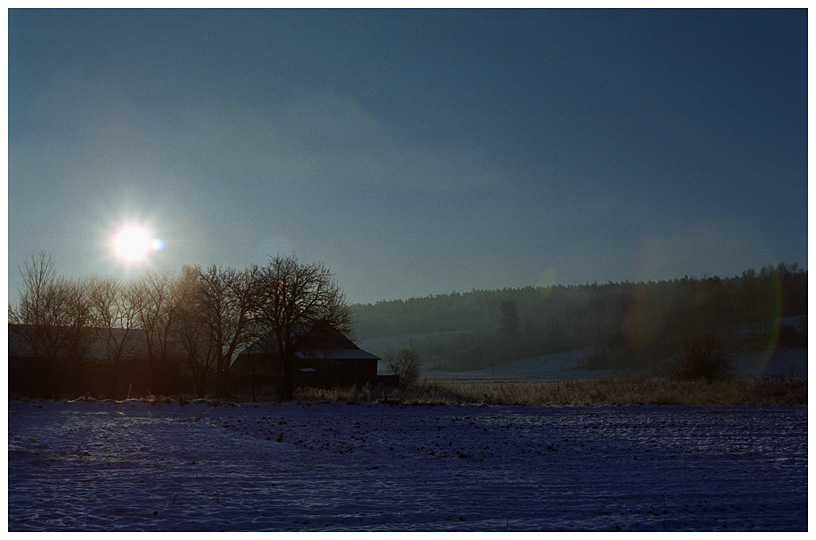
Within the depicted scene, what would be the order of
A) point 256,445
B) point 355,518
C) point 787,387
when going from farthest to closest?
point 787,387
point 256,445
point 355,518

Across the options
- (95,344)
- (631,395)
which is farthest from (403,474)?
(95,344)

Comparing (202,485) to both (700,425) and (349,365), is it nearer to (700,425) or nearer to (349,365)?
(700,425)

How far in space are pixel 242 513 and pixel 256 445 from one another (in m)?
6.42

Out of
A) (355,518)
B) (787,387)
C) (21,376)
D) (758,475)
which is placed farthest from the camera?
(21,376)

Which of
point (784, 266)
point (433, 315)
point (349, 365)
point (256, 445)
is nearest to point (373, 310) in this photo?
point (433, 315)

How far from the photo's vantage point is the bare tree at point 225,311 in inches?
1348

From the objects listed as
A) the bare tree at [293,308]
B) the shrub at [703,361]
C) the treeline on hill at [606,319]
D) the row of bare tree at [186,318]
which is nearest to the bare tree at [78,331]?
the row of bare tree at [186,318]

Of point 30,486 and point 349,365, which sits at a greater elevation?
point 30,486

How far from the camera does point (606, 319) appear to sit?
152 meters

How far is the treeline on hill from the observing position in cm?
10962

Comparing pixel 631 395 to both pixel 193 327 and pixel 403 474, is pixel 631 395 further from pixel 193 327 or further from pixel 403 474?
pixel 193 327

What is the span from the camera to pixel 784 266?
366 ft

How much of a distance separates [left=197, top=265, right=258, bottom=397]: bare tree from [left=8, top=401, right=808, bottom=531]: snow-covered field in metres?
14.6

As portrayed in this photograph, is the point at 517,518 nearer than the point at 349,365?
Yes
